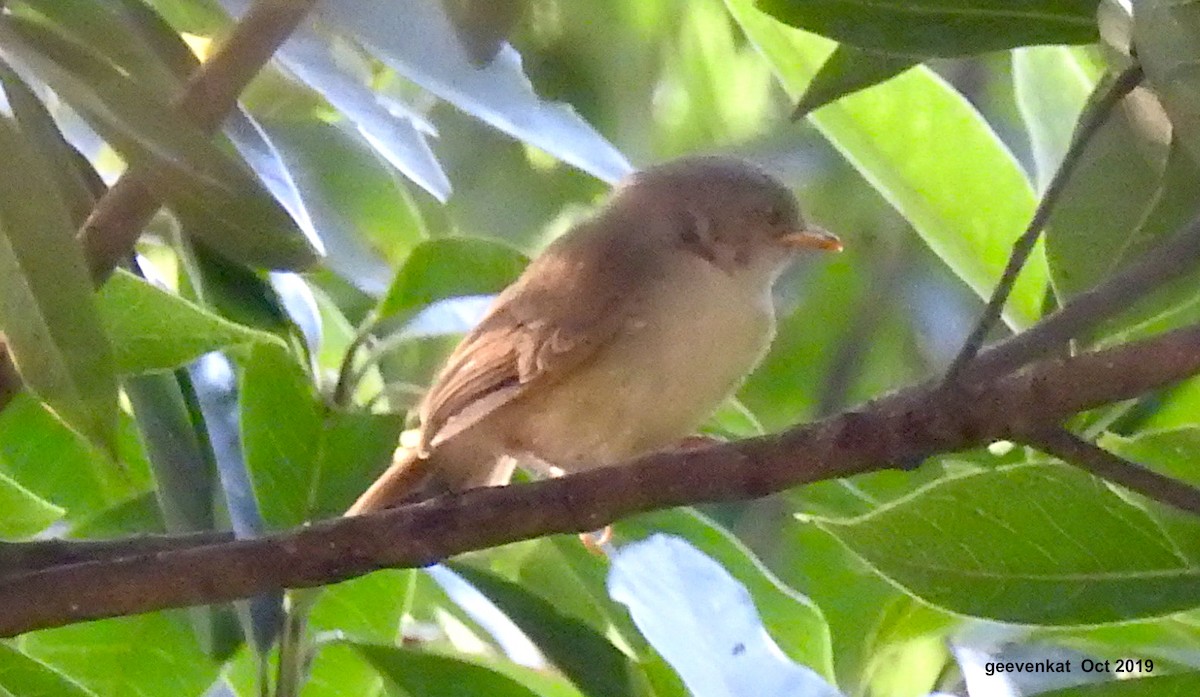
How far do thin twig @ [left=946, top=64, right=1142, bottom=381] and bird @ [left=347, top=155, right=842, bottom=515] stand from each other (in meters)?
0.63

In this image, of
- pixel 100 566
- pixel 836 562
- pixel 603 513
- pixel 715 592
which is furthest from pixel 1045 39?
pixel 836 562

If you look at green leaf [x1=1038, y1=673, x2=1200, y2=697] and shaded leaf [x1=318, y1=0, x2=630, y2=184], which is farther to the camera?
shaded leaf [x1=318, y1=0, x2=630, y2=184]

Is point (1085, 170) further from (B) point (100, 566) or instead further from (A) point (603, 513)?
(B) point (100, 566)

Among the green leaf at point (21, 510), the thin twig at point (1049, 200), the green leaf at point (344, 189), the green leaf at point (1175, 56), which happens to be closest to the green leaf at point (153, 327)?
the green leaf at point (21, 510)

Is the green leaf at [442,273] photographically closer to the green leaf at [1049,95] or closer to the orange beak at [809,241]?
the orange beak at [809,241]

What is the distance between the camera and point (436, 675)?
41.8 inches

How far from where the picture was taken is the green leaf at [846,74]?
2.88ft

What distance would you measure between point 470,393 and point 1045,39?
0.75 meters

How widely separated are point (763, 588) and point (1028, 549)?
1.28ft

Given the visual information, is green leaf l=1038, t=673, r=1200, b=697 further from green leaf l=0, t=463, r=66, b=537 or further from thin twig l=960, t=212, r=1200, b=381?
green leaf l=0, t=463, r=66, b=537

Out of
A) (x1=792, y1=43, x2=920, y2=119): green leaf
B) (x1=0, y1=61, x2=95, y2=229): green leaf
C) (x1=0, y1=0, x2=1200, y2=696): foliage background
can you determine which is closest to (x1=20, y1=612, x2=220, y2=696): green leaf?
(x1=0, y1=0, x2=1200, y2=696): foliage background

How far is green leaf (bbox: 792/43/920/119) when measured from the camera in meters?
0.88

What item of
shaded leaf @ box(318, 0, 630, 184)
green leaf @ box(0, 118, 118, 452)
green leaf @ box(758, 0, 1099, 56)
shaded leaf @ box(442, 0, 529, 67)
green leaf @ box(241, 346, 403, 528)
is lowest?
green leaf @ box(0, 118, 118, 452)

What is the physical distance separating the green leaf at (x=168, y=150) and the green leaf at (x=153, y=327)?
0.10 meters
